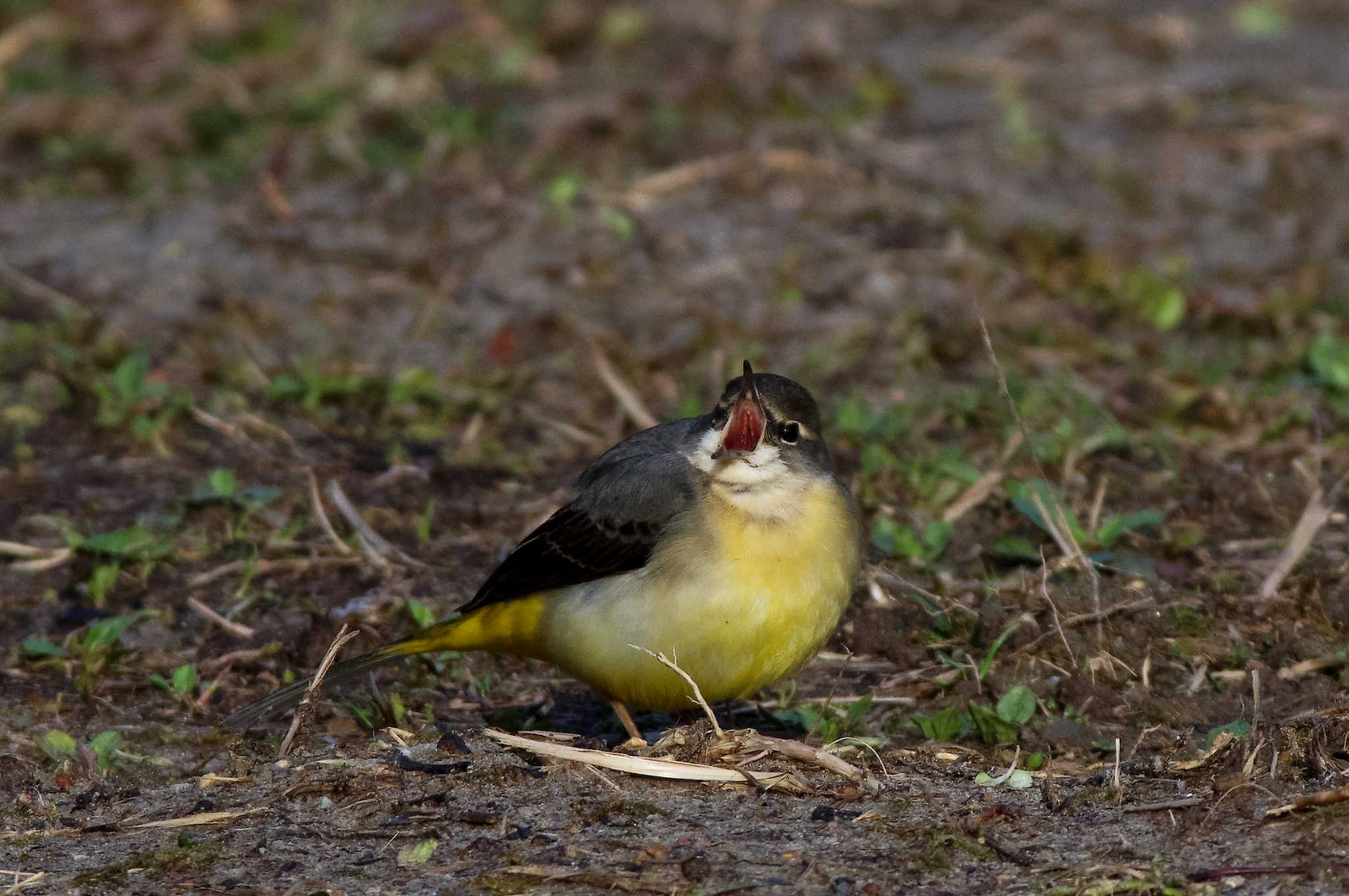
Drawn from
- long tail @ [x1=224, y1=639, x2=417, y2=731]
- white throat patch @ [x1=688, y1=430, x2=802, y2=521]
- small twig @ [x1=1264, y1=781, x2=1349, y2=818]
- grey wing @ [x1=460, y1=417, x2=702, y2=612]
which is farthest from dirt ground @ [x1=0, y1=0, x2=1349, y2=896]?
white throat patch @ [x1=688, y1=430, x2=802, y2=521]

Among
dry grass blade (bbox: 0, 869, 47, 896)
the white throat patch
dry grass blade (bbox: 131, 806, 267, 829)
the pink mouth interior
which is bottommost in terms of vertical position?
dry grass blade (bbox: 131, 806, 267, 829)

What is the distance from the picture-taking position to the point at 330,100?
10961mm

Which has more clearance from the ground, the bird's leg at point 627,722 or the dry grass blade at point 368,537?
the dry grass blade at point 368,537

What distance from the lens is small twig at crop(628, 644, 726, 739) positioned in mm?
5125

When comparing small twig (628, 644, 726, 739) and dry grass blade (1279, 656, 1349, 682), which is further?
dry grass blade (1279, 656, 1349, 682)

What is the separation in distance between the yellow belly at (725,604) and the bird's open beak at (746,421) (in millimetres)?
195

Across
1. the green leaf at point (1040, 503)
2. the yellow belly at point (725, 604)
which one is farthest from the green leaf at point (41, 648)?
the green leaf at point (1040, 503)

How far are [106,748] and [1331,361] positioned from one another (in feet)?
18.8

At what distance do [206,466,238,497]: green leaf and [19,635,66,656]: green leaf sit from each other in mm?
1091

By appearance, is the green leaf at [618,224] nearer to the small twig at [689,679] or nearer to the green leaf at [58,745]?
the small twig at [689,679]

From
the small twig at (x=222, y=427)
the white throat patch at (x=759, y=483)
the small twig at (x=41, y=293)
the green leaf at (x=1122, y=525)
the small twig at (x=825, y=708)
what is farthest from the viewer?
the small twig at (x=41, y=293)

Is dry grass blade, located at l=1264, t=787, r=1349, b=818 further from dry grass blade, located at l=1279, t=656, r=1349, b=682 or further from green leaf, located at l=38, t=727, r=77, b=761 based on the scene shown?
green leaf, located at l=38, t=727, r=77, b=761

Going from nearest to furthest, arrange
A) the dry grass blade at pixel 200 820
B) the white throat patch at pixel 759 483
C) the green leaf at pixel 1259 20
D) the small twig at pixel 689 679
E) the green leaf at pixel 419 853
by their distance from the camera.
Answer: the green leaf at pixel 419 853, the dry grass blade at pixel 200 820, the small twig at pixel 689 679, the white throat patch at pixel 759 483, the green leaf at pixel 1259 20

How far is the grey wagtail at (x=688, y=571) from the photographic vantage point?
17.2 feet
